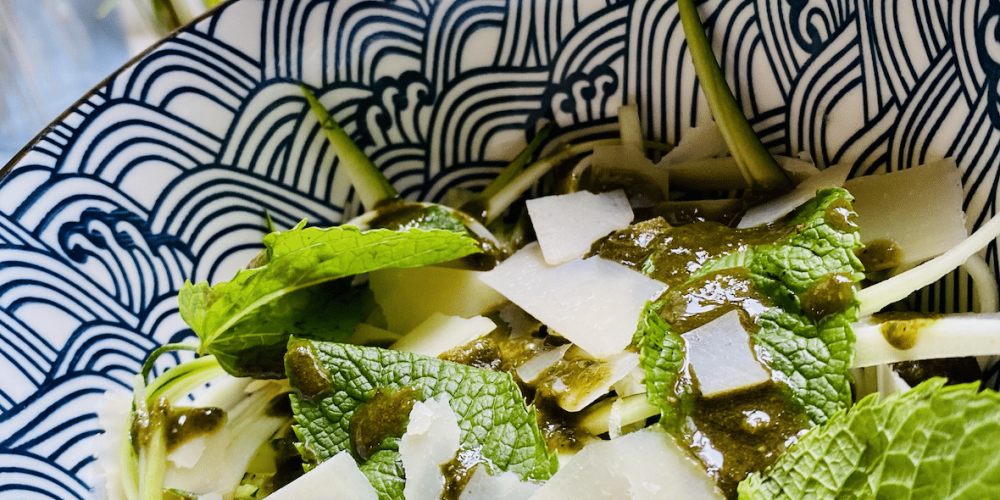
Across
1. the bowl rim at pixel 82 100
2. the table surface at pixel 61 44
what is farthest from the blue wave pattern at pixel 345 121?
the table surface at pixel 61 44

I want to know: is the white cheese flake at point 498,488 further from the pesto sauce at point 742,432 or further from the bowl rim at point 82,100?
the bowl rim at point 82,100

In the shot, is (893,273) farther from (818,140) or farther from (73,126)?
(73,126)

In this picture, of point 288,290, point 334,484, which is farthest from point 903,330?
point 288,290

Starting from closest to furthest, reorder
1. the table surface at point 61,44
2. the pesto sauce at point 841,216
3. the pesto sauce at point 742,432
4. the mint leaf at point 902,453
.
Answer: the mint leaf at point 902,453
the pesto sauce at point 742,432
the pesto sauce at point 841,216
the table surface at point 61,44

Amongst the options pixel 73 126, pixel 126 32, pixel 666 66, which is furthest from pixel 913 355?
pixel 126 32

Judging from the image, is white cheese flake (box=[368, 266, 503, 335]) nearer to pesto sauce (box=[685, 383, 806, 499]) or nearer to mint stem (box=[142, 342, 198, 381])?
mint stem (box=[142, 342, 198, 381])

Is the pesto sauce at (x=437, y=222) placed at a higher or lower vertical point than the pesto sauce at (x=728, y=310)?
higher

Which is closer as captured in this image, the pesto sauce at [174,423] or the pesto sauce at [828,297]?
the pesto sauce at [828,297]

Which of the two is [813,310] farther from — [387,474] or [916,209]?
[387,474]
